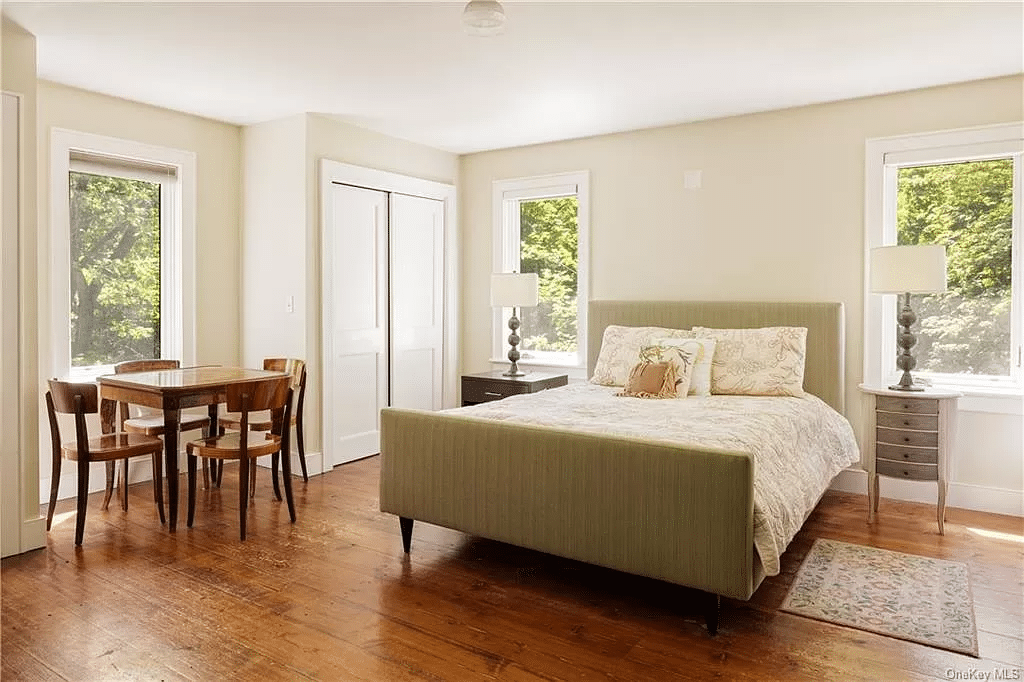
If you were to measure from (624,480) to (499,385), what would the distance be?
8.13 feet

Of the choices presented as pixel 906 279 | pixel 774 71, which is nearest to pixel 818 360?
pixel 906 279

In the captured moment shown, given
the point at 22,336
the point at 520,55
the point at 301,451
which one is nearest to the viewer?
the point at 22,336

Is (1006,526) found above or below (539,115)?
below

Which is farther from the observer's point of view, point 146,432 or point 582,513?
point 146,432

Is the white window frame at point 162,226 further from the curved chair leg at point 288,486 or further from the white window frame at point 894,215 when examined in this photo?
the white window frame at point 894,215

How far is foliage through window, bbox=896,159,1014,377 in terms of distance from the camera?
4098 mm

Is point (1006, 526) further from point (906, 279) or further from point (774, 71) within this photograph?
point (774, 71)

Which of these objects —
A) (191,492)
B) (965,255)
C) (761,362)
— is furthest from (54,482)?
(965,255)

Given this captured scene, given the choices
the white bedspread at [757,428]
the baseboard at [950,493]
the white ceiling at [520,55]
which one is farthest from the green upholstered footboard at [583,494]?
the baseboard at [950,493]

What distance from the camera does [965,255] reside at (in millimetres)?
4199

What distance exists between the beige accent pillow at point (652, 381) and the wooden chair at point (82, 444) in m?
2.63

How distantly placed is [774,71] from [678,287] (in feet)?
5.43

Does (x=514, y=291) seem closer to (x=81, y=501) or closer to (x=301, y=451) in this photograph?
(x=301, y=451)

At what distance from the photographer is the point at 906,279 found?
3814 millimetres
